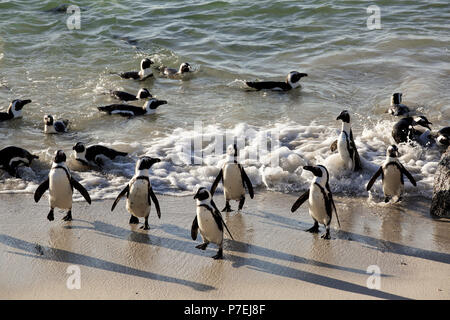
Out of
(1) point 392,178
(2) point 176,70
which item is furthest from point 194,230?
(2) point 176,70

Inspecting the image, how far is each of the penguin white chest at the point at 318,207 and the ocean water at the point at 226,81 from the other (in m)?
1.16

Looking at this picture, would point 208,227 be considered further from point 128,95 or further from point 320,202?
point 128,95

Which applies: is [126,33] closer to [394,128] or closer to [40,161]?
[40,161]

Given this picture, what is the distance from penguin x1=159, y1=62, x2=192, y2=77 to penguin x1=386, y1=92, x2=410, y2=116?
412 centimetres

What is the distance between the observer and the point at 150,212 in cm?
688

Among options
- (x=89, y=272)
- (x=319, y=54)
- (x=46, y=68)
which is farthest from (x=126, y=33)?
(x=89, y=272)

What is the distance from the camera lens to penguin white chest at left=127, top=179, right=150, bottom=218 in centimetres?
644

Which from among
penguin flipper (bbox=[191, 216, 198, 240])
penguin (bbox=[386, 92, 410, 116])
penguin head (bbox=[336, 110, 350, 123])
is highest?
penguin head (bbox=[336, 110, 350, 123])

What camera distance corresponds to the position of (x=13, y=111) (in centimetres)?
1009

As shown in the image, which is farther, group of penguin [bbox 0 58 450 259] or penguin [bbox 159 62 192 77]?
penguin [bbox 159 62 192 77]

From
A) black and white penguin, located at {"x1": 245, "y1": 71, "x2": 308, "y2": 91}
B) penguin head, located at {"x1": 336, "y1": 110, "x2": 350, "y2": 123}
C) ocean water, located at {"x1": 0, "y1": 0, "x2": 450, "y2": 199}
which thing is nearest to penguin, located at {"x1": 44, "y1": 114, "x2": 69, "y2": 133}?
ocean water, located at {"x1": 0, "y1": 0, "x2": 450, "y2": 199}

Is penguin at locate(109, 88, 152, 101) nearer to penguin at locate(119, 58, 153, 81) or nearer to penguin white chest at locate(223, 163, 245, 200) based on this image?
penguin at locate(119, 58, 153, 81)

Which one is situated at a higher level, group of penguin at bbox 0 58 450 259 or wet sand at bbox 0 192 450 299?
group of penguin at bbox 0 58 450 259

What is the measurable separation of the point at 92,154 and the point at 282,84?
438 cm
